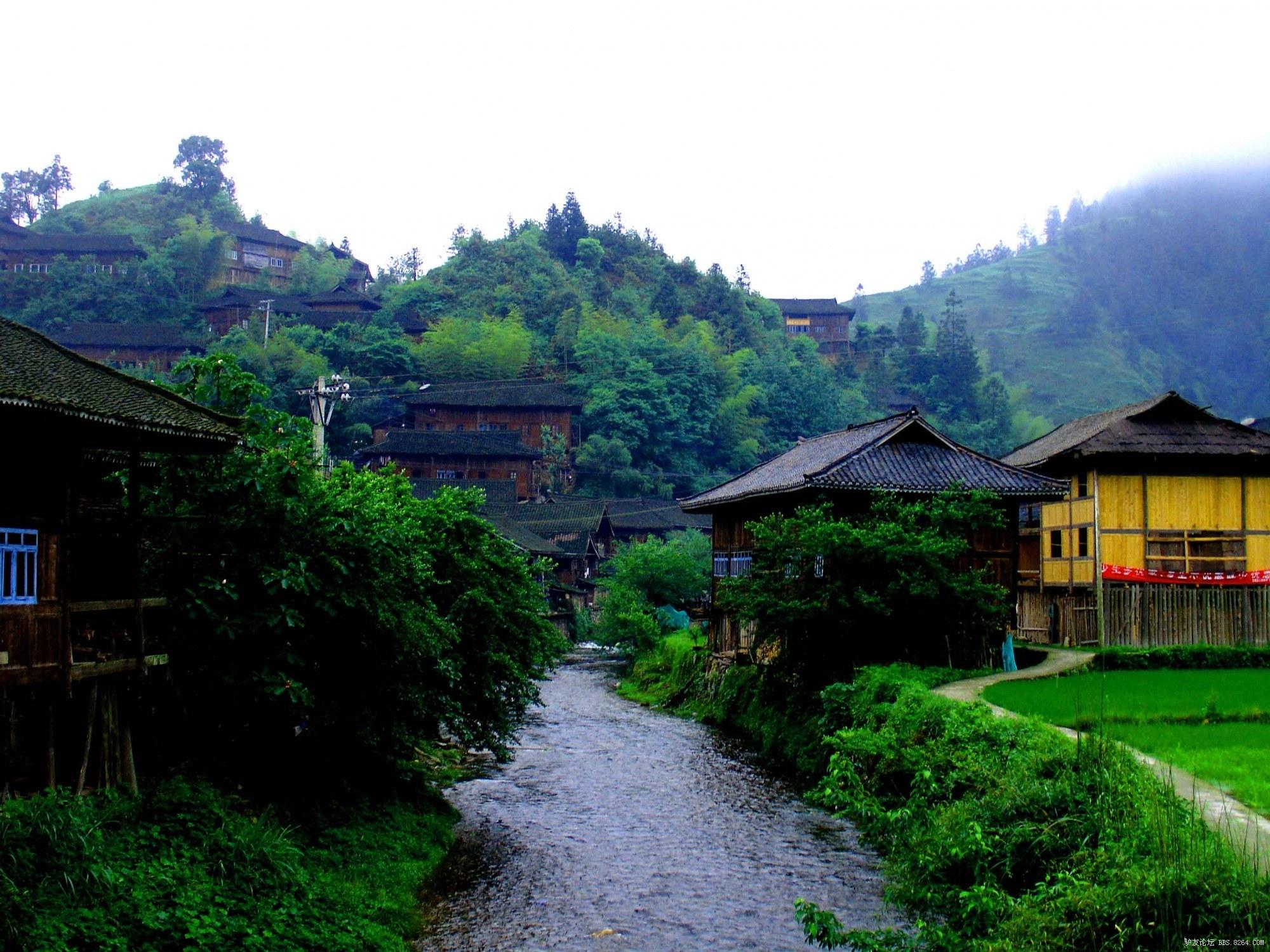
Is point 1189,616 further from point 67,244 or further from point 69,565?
point 67,244

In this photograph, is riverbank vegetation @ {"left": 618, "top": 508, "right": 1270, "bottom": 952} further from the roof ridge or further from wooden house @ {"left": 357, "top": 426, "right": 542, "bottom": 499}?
wooden house @ {"left": 357, "top": 426, "right": 542, "bottom": 499}

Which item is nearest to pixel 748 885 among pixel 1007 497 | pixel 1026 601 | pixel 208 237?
pixel 1007 497

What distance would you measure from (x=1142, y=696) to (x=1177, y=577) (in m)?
11.9

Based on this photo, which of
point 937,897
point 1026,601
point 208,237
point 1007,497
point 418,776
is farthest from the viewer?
point 208,237

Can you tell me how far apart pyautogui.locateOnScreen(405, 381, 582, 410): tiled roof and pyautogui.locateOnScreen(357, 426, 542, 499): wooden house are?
390 cm

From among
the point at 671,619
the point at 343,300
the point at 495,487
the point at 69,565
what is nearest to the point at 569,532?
the point at 495,487

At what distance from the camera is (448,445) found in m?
69.2

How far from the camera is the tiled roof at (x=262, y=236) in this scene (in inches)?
4235

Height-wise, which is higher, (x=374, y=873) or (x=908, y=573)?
(x=908, y=573)

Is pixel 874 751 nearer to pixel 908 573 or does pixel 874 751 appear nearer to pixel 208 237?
pixel 908 573

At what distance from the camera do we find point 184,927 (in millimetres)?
10469

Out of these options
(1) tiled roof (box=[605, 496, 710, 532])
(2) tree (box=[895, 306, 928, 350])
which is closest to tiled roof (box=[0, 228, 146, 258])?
(1) tiled roof (box=[605, 496, 710, 532])

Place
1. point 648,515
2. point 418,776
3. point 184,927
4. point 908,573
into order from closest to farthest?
point 184,927 < point 418,776 < point 908,573 < point 648,515

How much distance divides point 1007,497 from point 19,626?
2303 cm
